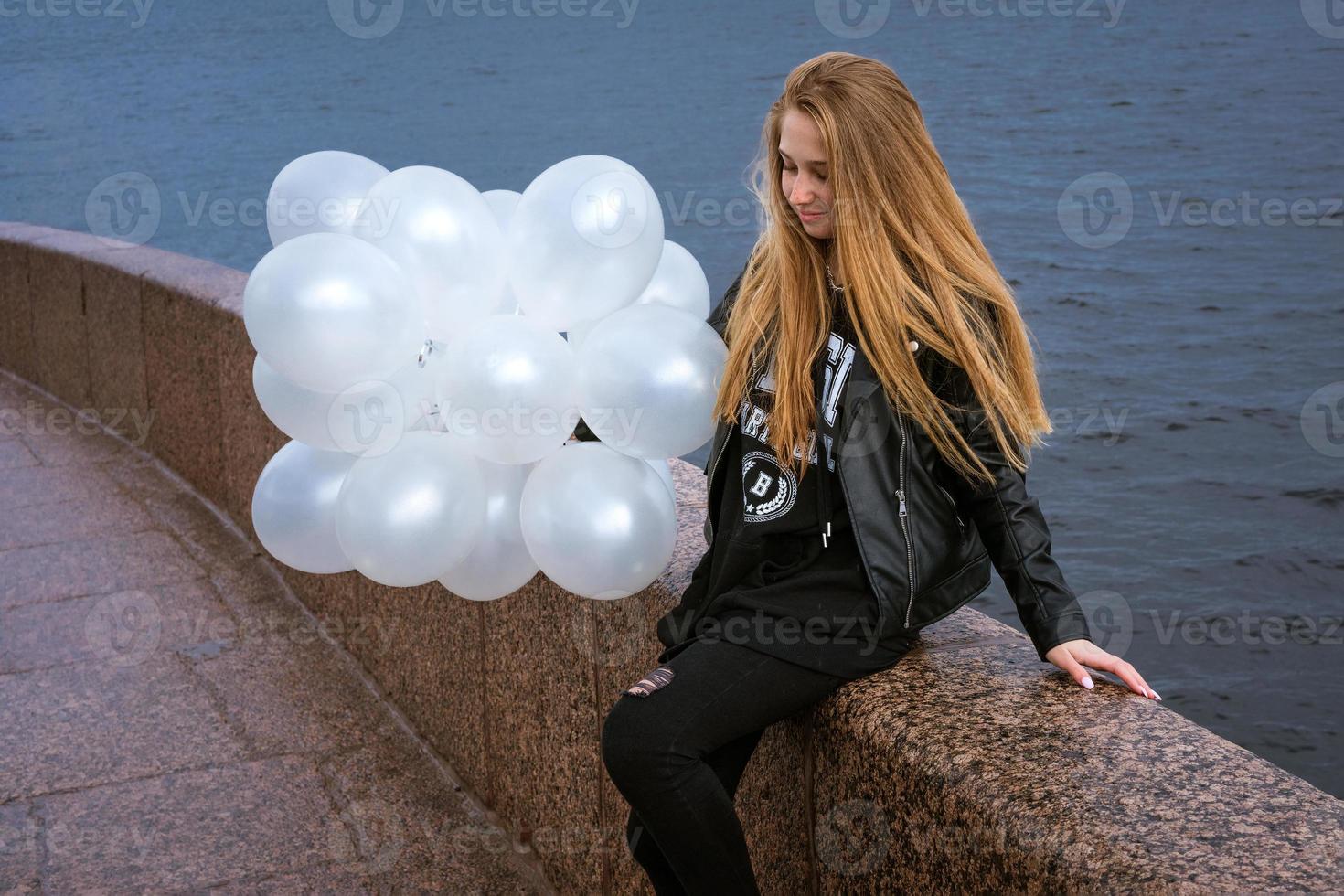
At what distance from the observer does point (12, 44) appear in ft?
202

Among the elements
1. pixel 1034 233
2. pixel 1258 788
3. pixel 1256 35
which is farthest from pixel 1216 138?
pixel 1258 788

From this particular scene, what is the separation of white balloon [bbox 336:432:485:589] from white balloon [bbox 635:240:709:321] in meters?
0.52

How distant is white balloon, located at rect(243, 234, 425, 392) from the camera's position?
221cm

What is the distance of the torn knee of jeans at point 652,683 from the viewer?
216 cm

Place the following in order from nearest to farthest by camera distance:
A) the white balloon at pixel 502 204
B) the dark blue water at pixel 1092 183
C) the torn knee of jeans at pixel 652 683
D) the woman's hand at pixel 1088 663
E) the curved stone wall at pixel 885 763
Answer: the curved stone wall at pixel 885 763, the woman's hand at pixel 1088 663, the torn knee of jeans at pixel 652 683, the white balloon at pixel 502 204, the dark blue water at pixel 1092 183

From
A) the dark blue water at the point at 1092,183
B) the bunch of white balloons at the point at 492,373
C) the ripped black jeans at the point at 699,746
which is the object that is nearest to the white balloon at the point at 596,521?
the bunch of white balloons at the point at 492,373

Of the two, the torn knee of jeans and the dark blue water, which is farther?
the dark blue water

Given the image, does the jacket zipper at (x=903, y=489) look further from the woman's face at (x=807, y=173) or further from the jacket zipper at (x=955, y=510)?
the woman's face at (x=807, y=173)

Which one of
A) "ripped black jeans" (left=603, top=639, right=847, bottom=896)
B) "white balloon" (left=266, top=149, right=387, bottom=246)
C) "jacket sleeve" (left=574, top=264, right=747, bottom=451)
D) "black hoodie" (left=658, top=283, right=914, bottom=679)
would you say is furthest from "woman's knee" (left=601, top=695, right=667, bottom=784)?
"white balloon" (left=266, top=149, right=387, bottom=246)

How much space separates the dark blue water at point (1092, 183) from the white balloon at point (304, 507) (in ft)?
6.55

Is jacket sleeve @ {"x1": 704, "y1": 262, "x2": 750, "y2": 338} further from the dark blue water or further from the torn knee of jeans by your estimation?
the dark blue water

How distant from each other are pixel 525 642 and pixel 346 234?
1.06 meters

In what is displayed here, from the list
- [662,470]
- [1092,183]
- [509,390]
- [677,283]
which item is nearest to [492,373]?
[509,390]

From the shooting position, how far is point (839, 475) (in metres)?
2.24
